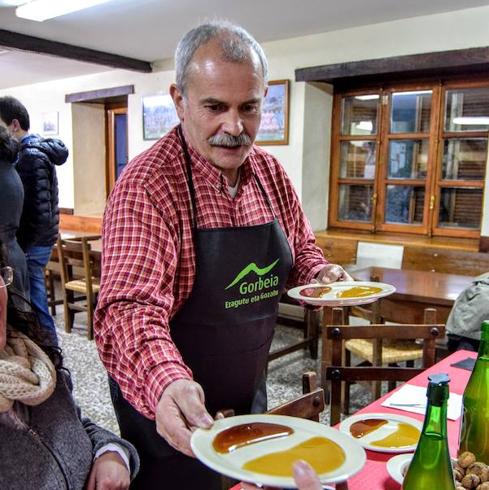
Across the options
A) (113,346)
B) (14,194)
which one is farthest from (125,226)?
(14,194)

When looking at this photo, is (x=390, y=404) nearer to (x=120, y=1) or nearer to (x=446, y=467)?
(x=446, y=467)

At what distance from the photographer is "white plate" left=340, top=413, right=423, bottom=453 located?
1.18 m

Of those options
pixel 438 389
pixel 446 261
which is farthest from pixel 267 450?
pixel 446 261

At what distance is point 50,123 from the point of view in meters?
6.95

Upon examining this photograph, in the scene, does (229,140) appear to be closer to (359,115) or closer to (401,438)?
(401,438)

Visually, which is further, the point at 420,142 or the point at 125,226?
the point at 420,142

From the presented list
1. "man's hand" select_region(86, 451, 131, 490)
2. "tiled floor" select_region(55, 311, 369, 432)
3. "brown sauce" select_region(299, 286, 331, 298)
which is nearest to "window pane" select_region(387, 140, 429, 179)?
"tiled floor" select_region(55, 311, 369, 432)

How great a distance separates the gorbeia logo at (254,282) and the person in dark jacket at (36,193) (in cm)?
235

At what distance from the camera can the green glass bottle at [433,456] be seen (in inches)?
33.2

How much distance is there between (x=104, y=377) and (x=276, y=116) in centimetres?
272

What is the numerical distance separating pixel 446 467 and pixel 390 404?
64cm

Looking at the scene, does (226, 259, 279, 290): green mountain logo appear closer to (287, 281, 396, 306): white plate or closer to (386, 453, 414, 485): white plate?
(287, 281, 396, 306): white plate

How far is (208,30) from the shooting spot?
129 cm

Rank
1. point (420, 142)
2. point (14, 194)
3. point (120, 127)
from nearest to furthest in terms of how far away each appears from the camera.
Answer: point (14, 194) → point (420, 142) → point (120, 127)
